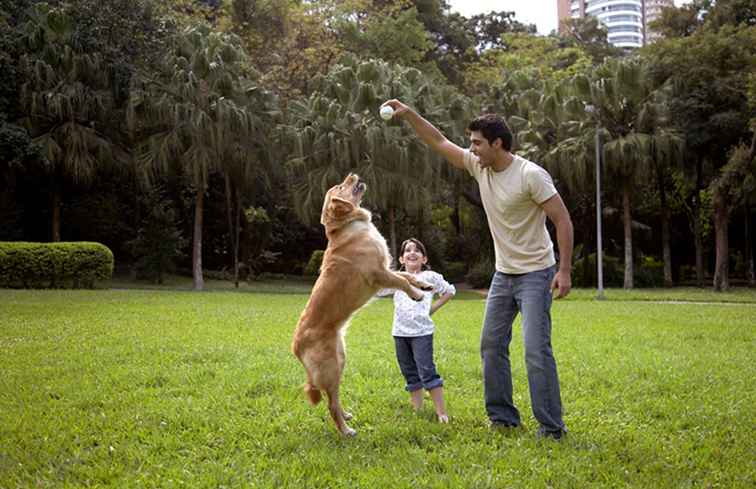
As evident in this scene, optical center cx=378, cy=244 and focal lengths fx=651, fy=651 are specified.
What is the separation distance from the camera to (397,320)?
19.0 feet

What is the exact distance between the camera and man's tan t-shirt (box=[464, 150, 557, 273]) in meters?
4.72

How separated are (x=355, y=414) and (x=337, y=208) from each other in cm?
195

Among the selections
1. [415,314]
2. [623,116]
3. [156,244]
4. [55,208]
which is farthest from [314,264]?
[415,314]

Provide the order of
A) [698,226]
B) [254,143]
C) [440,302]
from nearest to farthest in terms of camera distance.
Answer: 1. [440,302]
2. [254,143]
3. [698,226]

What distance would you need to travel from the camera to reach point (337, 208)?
4875 millimetres

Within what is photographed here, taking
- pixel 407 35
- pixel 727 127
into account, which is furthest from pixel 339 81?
pixel 727 127

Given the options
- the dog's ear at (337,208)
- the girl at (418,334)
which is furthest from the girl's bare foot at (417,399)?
the dog's ear at (337,208)

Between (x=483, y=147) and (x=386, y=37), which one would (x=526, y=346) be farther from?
(x=386, y=37)

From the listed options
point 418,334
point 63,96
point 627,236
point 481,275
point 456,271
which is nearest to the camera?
point 418,334

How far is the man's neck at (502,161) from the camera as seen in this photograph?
4871mm

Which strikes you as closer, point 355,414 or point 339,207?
point 339,207

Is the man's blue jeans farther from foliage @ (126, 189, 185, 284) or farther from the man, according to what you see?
foliage @ (126, 189, 185, 284)

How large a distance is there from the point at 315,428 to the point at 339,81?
2000 centimetres

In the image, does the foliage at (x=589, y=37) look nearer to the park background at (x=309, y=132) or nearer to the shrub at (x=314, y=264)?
the park background at (x=309, y=132)
